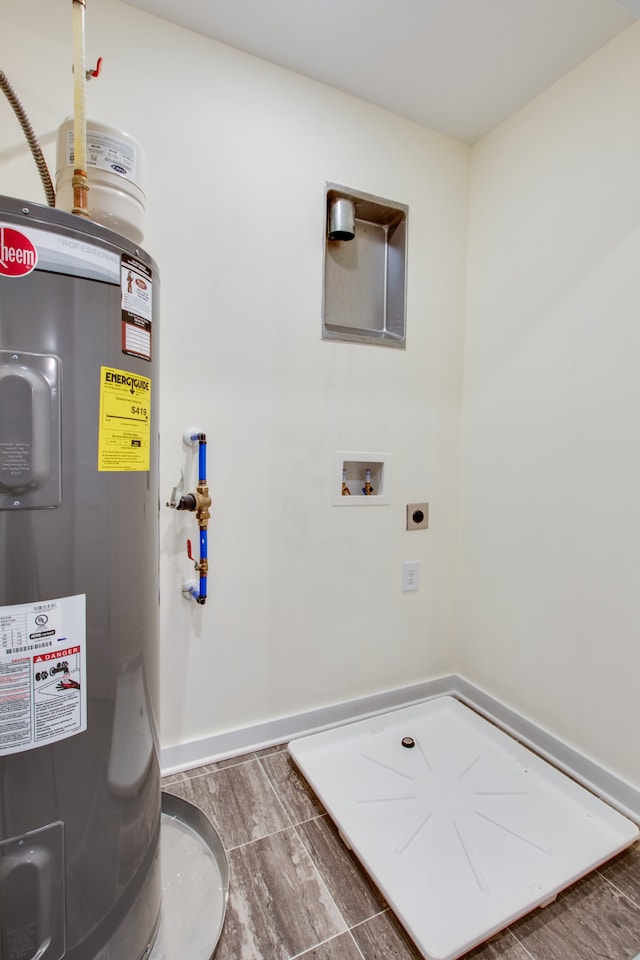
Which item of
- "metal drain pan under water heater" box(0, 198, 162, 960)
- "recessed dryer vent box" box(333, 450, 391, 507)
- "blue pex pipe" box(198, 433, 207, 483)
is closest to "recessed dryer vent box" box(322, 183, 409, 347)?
"recessed dryer vent box" box(333, 450, 391, 507)

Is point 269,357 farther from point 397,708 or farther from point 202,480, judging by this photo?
point 397,708

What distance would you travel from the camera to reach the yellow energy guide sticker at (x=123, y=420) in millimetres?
784

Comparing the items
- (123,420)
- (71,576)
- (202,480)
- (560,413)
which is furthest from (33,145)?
(560,413)

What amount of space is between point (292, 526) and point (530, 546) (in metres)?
0.96

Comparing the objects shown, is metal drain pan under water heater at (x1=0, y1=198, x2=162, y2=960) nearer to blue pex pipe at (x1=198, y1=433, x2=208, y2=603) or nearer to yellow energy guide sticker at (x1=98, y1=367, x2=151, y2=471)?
yellow energy guide sticker at (x1=98, y1=367, x2=151, y2=471)

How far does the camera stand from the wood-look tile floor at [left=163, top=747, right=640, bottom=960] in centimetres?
104

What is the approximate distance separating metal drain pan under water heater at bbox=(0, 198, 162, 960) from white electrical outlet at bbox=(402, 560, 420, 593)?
4.36ft

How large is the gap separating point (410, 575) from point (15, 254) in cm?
177

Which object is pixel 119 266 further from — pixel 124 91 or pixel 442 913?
pixel 442 913

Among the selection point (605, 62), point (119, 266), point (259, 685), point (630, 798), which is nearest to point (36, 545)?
point (119, 266)

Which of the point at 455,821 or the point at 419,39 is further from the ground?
the point at 419,39

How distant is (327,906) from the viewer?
1.13 metres

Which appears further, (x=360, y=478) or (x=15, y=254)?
(x=360, y=478)

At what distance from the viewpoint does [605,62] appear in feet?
4.96
